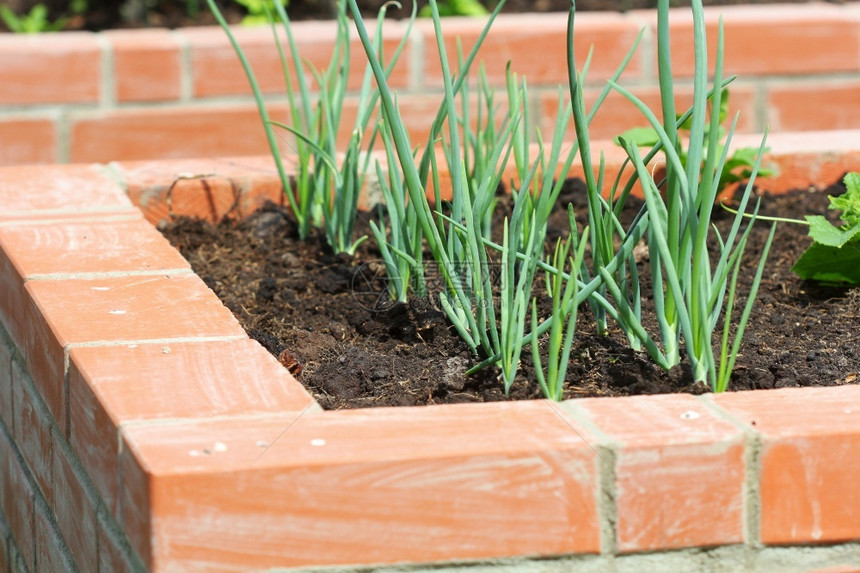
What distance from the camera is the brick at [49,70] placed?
3.17m

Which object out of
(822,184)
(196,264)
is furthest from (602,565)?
(822,184)

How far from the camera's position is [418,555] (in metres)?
1.17

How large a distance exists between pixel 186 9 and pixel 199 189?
2.08 metres

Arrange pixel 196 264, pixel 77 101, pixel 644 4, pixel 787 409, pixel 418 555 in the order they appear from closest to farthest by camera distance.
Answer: pixel 418 555, pixel 787 409, pixel 196 264, pixel 77 101, pixel 644 4

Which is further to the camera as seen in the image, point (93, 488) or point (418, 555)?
point (93, 488)

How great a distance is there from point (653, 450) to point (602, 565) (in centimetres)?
13

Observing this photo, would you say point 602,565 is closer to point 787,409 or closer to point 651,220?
point 787,409

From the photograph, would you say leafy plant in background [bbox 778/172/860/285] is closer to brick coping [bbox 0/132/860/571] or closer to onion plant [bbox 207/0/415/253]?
brick coping [bbox 0/132/860/571]

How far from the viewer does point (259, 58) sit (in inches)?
129

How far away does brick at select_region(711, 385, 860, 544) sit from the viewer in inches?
47.8

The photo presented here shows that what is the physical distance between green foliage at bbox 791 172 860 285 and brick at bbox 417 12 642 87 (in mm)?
1530

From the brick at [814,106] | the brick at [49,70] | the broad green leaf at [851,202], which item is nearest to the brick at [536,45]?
the brick at [814,106]

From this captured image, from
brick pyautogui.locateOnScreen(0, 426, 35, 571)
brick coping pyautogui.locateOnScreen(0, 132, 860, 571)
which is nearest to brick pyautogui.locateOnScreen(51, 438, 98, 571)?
brick coping pyautogui.locateOnScreen(0, 132, 860, 571)

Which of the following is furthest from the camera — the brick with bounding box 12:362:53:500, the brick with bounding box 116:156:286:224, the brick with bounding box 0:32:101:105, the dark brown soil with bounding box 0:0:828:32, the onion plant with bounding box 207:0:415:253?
the dark brown soil with bounding box 0:0:828:32
